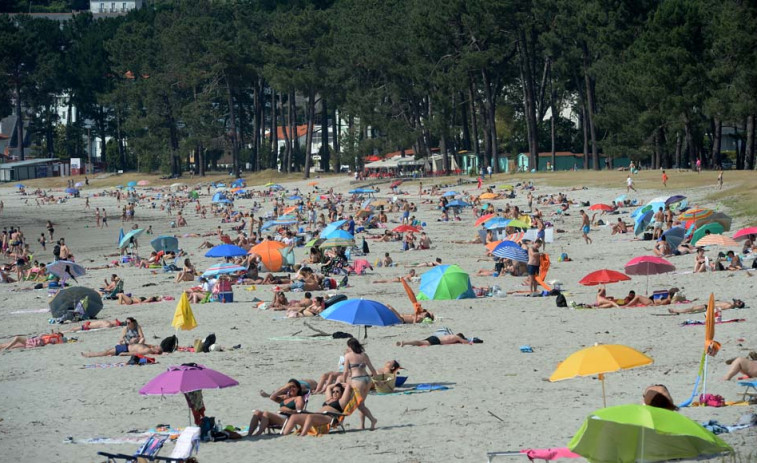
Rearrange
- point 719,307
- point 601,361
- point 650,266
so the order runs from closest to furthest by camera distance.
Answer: point 601,361 < point 719,307 < point 650,266

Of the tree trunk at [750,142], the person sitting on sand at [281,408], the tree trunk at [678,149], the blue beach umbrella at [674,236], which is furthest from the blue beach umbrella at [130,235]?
the tree trunk at [678,149]

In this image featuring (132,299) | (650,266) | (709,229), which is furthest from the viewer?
(709,229)

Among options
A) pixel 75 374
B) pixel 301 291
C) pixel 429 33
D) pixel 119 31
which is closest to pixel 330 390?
pixel 75 374

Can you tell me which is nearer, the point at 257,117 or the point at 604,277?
the point at 604,277

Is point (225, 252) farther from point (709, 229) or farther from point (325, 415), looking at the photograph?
point (325, 415)

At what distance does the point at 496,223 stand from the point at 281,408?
19617mm

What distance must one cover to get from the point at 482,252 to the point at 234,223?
64.6 feet

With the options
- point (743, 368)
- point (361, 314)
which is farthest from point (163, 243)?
point (743, 368)

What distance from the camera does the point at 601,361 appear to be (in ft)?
33.4

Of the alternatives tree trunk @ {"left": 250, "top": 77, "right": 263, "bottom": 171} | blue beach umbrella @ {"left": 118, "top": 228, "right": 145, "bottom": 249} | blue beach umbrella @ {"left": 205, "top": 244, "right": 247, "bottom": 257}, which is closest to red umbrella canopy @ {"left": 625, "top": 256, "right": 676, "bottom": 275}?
blue beach umbrella @ {"left": 205, "top": 244, "right": 247, "bottom": 257}

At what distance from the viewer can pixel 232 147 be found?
263 ft

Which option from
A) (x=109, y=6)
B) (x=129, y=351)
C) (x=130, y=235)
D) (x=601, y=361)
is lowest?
(x=129, y=351)

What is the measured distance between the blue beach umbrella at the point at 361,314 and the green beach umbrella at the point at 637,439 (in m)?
6.40

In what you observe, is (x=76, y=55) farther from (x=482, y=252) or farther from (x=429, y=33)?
(x=482, y=252)
